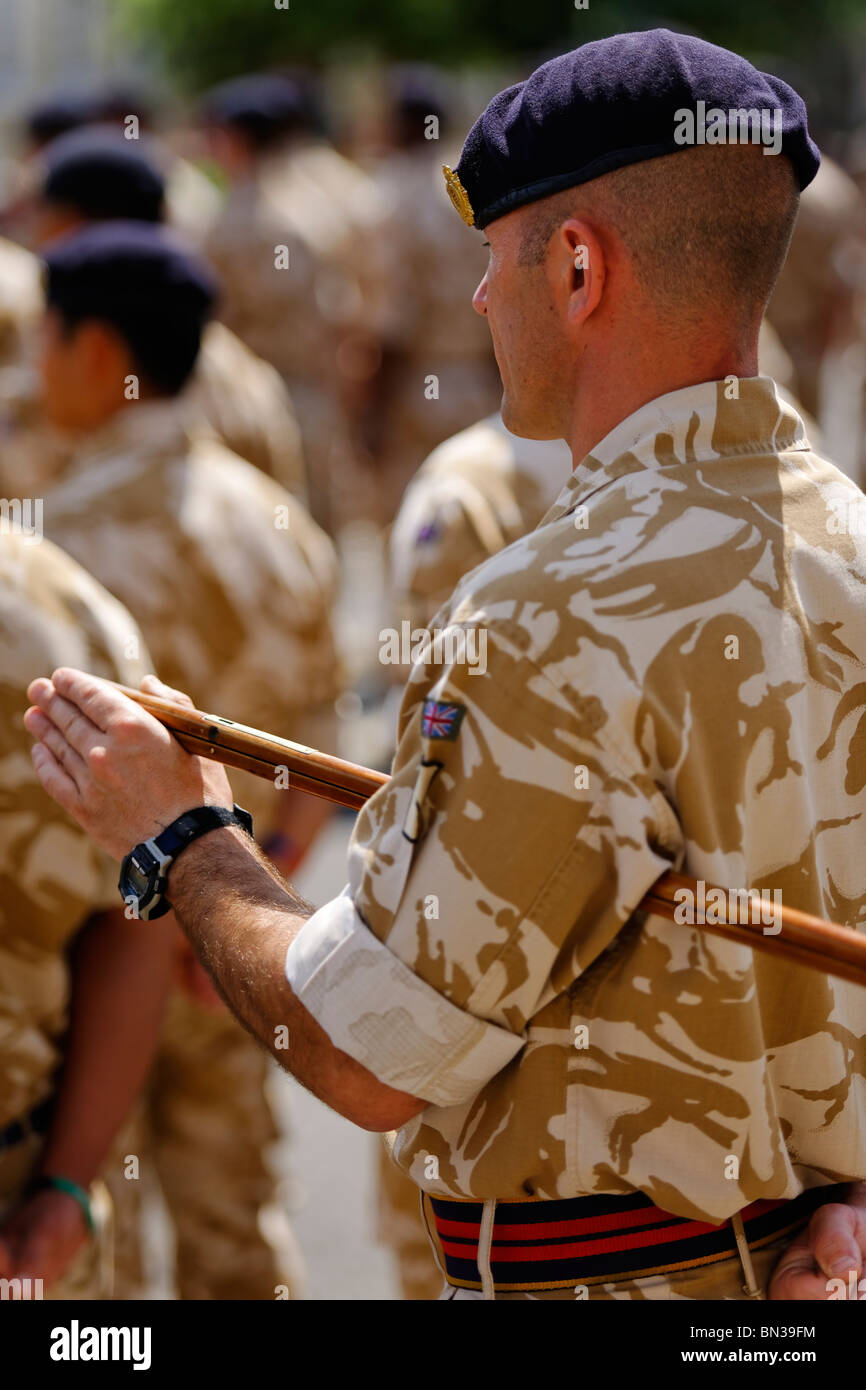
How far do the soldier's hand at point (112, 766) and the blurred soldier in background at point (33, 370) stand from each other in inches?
123

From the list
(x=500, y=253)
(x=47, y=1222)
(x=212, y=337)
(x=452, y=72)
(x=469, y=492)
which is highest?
(x=452, y=72)

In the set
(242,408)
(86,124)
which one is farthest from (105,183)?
(86,124)

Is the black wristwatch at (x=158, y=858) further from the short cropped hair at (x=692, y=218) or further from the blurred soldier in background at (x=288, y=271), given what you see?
the blurred soldier in background at (x=288, y=271)

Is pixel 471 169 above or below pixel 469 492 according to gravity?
below

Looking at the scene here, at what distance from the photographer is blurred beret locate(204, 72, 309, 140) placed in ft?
30.1

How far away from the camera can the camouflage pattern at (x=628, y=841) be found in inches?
59.1

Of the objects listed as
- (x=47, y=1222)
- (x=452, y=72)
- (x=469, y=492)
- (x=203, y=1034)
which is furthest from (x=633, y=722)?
(x=452, y=72)

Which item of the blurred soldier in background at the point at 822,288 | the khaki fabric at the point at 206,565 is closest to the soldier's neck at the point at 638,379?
the khaki fabric at the point at 206,565

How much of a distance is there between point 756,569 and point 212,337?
12.2 feet

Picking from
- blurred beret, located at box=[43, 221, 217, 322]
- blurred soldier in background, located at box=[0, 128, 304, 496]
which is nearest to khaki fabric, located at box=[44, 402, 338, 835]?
blurred beret, located at box=[43, 221, 217, 322]

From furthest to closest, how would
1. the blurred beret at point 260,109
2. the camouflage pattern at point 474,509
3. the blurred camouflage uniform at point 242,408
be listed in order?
the blurred beret at point 260,109, the blurred camouflage uniform at point 242,408, the camouflage pattern at point 474,509

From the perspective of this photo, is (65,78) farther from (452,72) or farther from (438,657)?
(438,657)

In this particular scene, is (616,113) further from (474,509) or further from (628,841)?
(474,509)

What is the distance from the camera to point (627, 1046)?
5.18 ft
